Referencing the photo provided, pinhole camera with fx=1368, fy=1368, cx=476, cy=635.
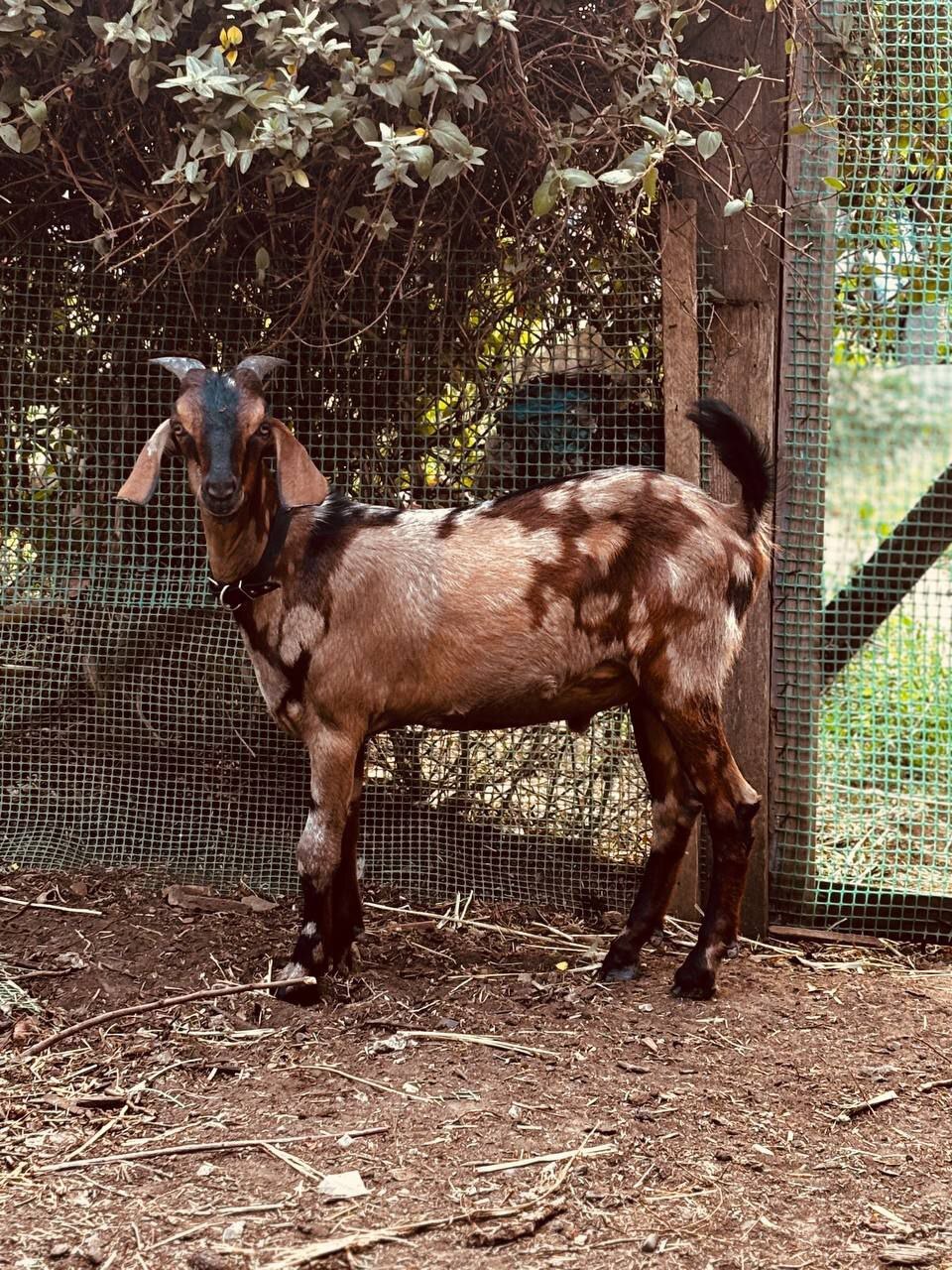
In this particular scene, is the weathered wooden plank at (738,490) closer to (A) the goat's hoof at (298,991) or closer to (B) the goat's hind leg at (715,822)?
(B) the goat's hind leg at (715,822)

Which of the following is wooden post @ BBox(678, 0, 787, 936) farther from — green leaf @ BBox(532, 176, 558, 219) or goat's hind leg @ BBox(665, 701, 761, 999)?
green leaf @ BBox(532, 176, 558, 219)

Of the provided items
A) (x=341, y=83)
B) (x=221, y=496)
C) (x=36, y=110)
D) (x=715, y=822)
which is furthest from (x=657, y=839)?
(x=36, y=110)

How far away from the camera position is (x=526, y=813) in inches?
182

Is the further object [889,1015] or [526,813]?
[526,813]

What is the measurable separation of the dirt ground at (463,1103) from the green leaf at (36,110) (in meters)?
2.38

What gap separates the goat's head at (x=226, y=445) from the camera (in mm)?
3439

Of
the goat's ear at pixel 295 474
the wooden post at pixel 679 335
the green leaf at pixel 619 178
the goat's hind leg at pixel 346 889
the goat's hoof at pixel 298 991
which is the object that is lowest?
the goat's hoof at pixel 298 991

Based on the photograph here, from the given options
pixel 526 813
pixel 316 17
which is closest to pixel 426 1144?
pixel 526 813

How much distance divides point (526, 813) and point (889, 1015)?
4.44 feet

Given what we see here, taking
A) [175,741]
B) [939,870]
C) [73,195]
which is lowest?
[939,870]

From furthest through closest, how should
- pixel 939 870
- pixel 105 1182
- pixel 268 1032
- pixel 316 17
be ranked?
pixel 939 870, pixel 316 17, pixel 268 1032, pixel 105 1182

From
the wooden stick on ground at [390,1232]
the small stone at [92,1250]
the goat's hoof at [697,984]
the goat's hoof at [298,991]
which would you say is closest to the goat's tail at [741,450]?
the goat's hoof at [697,984]

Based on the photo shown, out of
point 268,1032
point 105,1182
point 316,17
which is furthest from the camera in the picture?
point 316,17

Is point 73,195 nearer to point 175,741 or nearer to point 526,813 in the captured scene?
point 175,741
